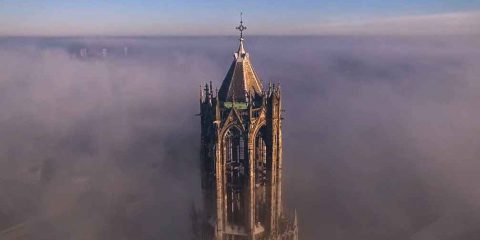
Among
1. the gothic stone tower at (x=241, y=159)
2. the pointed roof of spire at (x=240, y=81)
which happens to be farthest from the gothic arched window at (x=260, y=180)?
the pointed roof of spire at (x=240, y=81)

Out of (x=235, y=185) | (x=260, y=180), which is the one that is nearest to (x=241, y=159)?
(x=235, y=185)

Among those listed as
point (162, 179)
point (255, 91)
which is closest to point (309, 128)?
point (162, 179)

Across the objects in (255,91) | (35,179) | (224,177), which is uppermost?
(255,91)

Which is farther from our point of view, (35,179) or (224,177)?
(35,179)

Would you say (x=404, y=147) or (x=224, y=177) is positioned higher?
(x=224, y=177)

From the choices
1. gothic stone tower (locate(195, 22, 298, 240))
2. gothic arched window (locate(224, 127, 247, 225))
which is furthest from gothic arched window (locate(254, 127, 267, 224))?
gothic arched window (locate(224, 127, 247, 225))

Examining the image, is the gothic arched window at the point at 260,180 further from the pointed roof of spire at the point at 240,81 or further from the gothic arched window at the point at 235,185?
the pointed roof of spire at the point at 240,81

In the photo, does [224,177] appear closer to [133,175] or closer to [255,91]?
[255,91]

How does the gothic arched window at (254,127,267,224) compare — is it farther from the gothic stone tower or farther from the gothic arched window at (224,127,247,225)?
the gothic arched window at (224,127,247,225)
